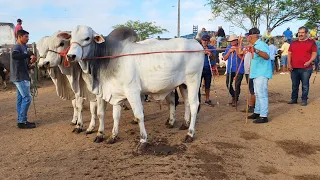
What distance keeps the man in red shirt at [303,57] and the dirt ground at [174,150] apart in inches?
34.2

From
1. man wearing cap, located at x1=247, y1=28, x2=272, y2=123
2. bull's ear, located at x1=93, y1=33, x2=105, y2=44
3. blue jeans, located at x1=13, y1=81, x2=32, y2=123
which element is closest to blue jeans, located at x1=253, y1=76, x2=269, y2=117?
man wearing cap, located at x1=247, y1=28, x2=272, y2=123

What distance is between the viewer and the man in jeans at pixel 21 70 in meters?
6.04

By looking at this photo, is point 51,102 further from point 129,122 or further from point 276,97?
point 276,97

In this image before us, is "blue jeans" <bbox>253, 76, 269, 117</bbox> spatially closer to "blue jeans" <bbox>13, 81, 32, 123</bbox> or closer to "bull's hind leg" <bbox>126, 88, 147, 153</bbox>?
"bull's hind leg" <bbox>126, 88, 147, 153</bbox>

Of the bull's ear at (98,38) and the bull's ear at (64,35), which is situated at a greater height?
the bull's ear at (64,35)

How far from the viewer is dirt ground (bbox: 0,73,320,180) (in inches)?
162

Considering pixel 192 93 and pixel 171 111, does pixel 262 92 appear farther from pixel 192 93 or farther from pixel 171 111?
pixel 171 111

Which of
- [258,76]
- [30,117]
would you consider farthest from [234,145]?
[30,117]

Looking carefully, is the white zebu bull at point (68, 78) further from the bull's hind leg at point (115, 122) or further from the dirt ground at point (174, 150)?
the dirt ground at point (174, 150)

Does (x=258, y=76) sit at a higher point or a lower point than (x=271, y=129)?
higher

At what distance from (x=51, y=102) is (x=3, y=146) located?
159 inches

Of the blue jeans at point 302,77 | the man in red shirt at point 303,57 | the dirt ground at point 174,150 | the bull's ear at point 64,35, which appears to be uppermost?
the bull's ear at point 64,35

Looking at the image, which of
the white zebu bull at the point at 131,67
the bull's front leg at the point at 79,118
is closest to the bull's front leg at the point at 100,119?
the white zebu bull at the point at 131,67

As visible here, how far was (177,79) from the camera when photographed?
209 inches
